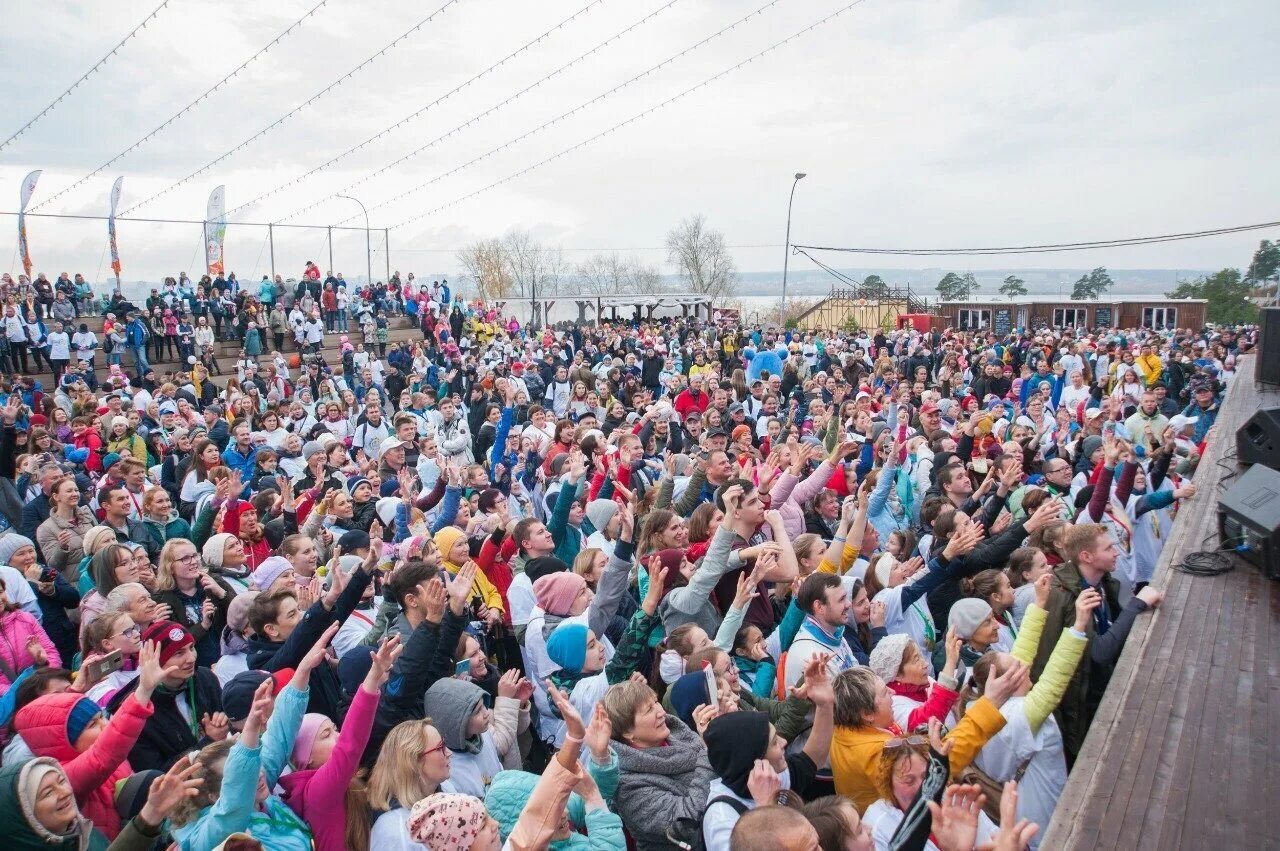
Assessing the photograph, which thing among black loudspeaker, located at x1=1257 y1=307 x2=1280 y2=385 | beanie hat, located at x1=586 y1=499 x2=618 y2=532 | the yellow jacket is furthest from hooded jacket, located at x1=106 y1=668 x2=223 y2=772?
black loudspeaker, located at x1=1257 y1=307 x2=1280 y2=385

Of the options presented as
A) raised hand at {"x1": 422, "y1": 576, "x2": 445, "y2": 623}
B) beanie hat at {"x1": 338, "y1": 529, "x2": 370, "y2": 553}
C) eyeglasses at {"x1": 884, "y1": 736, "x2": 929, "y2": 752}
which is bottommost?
eyeglasses at {"x1": 884, "y1": 736, "x2": 929, "y2": 752}

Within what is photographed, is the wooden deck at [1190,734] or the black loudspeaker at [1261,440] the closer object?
the wooden deck at [1190,734]

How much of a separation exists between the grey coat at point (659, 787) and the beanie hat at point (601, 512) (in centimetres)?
305

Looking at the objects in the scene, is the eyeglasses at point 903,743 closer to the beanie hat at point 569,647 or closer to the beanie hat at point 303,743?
the beanie hat at point 569,647

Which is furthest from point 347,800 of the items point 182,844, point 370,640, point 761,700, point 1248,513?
point 1248,513

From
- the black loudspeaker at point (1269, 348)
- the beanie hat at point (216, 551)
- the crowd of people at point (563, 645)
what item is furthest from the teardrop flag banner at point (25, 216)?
the black loudspeaker at point (1269, 348)

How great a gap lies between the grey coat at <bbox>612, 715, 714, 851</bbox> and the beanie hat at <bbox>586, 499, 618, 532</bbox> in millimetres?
3052

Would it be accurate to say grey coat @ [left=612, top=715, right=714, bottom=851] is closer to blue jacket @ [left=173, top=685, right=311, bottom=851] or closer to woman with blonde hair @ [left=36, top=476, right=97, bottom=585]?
blue jacket @ [left=173, top=685, right=311, bottom=851]

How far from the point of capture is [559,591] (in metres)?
4.64

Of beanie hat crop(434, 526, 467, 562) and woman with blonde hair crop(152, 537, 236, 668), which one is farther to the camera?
beanie hat crop(434, 526, 467, 562)

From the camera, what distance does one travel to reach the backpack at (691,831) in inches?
118

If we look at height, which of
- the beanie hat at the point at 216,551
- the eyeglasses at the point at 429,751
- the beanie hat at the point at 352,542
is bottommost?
the eyeglasses at the point at 429,751

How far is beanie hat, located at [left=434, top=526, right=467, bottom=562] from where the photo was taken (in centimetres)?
538

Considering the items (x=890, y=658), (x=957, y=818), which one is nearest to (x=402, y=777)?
(x=957, y=818)
